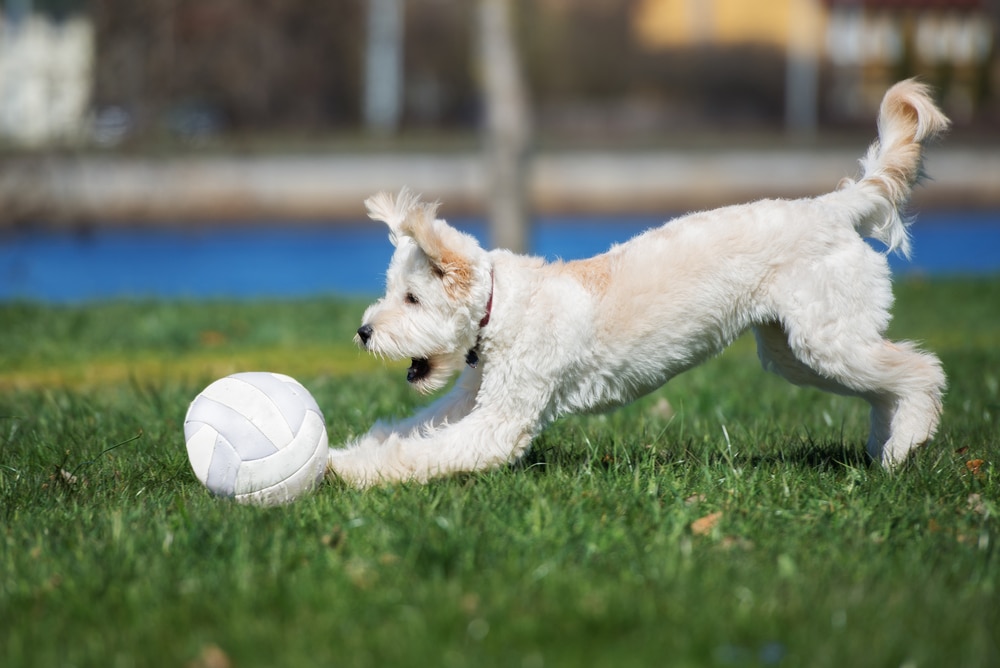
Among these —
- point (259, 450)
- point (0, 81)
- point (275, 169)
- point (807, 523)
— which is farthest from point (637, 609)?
point (275, 169)

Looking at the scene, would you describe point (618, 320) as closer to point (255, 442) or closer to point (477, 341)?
point (477, 341)

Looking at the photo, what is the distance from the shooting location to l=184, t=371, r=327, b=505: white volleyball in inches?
182

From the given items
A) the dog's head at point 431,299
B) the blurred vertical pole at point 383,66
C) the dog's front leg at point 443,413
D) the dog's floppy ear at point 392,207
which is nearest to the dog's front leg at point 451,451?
the dog's front leg at point 443,413

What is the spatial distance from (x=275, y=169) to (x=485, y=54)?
19.6 meters

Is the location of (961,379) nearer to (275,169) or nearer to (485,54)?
(485,54)

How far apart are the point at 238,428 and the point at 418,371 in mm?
888

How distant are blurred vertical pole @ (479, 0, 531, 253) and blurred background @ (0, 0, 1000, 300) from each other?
1.6 inches

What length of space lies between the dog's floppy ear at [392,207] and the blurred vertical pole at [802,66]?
1639 inches

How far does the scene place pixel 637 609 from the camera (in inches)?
132

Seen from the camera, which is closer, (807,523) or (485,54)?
(807,523)

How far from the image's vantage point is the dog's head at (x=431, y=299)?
4.95 metres

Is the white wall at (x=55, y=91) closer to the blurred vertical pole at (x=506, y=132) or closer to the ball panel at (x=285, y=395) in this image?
the blurred vertical pole at (x=506, y=132)

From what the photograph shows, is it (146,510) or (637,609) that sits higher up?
(637,609)

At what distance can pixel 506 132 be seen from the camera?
58.6ft
